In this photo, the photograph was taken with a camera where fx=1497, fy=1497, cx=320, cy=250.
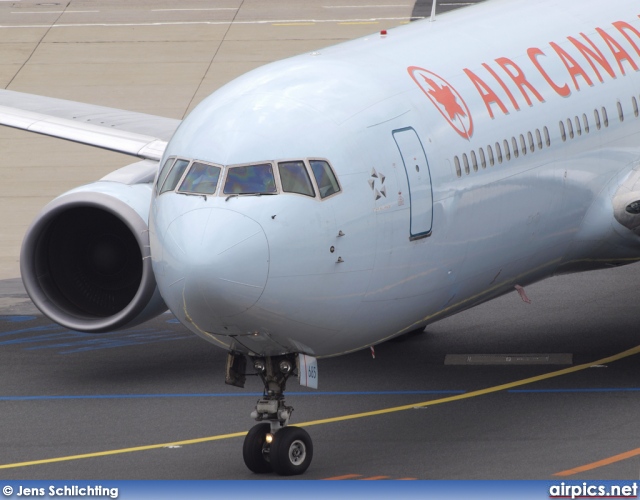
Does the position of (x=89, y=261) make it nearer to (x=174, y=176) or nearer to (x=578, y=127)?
(x=174, y=176)

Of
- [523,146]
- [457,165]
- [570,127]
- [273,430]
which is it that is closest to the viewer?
[273,430]

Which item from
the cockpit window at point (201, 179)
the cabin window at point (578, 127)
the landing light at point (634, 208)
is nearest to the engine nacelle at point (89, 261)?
the cockpit window at point (201, 179)

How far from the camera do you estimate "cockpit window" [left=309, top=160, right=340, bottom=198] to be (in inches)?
562

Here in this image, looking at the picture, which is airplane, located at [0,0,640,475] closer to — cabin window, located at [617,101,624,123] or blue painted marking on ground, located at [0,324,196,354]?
cabin window, located at [617,101,624,123]

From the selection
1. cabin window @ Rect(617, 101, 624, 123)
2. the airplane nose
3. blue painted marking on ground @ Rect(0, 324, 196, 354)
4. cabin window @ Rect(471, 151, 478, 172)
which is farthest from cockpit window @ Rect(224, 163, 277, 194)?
blue painted marking on ground @ Rect(0, 324, 196, 354)

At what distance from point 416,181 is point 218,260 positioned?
2614 millimetres

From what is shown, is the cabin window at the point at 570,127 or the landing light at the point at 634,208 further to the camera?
the landing light at the point at 634,208

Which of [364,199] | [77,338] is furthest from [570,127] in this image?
[77,338]

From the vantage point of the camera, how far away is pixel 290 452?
15250 mm

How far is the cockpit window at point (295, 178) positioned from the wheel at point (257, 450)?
2714mm

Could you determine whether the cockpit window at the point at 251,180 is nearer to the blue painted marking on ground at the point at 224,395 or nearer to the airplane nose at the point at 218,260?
the airplane nose at the point at 218,260

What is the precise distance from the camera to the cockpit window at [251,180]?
1410 cm

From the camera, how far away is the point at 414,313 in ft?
52.1

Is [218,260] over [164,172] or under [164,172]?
under
